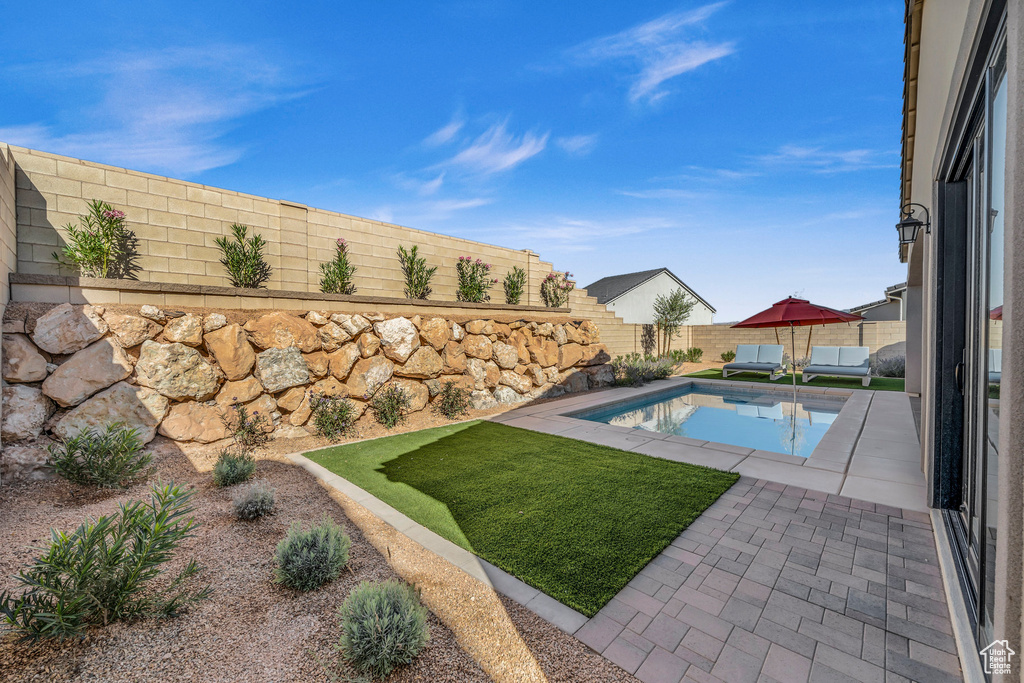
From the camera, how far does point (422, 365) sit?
7.08 meters

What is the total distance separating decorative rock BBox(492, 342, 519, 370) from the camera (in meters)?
8.53

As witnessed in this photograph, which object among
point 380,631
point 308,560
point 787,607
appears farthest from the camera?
point 308,560

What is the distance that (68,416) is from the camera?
13.6 feet

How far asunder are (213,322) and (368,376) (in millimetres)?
2206

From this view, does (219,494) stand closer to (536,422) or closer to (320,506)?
(320,506)

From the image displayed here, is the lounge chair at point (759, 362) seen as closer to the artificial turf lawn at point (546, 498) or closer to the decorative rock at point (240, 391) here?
the artificial turf lawn at point (546, 498)

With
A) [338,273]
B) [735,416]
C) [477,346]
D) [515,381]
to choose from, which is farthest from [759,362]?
[338,273]

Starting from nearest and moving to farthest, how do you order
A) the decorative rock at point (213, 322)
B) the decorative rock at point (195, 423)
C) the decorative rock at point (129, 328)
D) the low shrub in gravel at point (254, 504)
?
the low shrub in gravel at point (254, 504), the decorative rock at point (129, 328), the decorative rock at point (195, 423), the decorative rock at point (213, 322)

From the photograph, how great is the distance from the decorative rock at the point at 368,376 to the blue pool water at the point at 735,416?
11.9 ft

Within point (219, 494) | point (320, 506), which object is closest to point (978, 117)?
point (320, 506)

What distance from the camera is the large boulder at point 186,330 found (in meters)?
4.87

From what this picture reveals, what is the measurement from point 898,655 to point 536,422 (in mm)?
5128

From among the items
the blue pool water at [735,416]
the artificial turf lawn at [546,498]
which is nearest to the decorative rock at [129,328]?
the artificial turf lawn at [546,498]

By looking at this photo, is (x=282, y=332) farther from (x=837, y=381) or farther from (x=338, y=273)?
(x=837, y=381)
